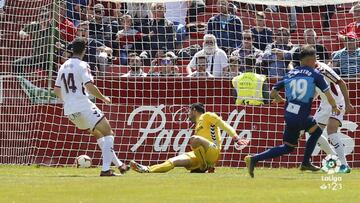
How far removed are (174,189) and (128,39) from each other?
36.9ft

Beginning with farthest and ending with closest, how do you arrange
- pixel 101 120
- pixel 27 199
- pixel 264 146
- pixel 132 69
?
1. pixel 132 69
2. pixel 264 146
3. pixel 101 120
4. pixel 27 199

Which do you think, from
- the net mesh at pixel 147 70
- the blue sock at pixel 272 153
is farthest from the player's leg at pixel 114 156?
the net mesh at pixel 147 70

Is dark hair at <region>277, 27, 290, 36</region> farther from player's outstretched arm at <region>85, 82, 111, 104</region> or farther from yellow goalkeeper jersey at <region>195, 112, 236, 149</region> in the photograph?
player's outstretched arm at <region>85, 82, 111, 104</region>

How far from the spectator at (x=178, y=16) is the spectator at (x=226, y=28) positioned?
0.76m

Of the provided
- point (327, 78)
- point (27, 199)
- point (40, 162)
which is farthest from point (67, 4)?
point (27, 199)

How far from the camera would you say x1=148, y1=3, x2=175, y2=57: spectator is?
24.3 metres

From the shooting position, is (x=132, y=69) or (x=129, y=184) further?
(x=132, y=69)

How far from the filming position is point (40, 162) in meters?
22.0

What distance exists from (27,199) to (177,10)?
13.7 m

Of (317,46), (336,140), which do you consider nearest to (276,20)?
(317,46)

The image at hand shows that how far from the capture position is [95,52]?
2383 cm

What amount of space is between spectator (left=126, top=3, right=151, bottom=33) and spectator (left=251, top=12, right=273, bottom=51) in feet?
8.58

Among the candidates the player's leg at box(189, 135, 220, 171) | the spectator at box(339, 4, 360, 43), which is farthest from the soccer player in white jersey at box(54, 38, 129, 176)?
the spectator at box(339, 4, 360, 43)

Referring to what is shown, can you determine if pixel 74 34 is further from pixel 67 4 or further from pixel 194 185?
pixel 194 185
